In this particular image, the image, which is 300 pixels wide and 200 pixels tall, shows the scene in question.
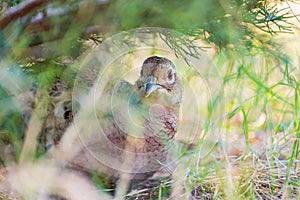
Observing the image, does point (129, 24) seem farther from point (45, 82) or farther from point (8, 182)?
point (8, 182)

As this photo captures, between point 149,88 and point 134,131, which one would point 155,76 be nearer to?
point 149,88

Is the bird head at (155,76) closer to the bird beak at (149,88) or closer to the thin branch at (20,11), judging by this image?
the bird beak at (149,88)

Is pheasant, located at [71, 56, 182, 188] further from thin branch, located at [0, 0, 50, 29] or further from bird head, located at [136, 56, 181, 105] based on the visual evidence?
thin branch, located at [0, 0, 50, 29]

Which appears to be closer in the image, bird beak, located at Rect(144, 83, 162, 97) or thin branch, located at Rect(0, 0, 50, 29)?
thin branch, located at Rect(0, 0, 50, 29)

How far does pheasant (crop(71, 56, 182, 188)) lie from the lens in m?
1.20

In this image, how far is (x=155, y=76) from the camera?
1.18 metres

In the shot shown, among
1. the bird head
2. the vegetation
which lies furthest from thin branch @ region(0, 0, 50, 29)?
the bird head

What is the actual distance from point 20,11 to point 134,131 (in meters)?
0.41

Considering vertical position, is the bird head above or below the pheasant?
above

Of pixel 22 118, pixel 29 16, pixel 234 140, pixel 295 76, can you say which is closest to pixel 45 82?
pixel 22 118

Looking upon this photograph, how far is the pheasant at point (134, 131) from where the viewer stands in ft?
3.93

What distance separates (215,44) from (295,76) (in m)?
0.34

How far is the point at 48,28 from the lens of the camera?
0.98m

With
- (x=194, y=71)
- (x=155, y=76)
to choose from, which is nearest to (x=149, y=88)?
(x=155, y=76)
